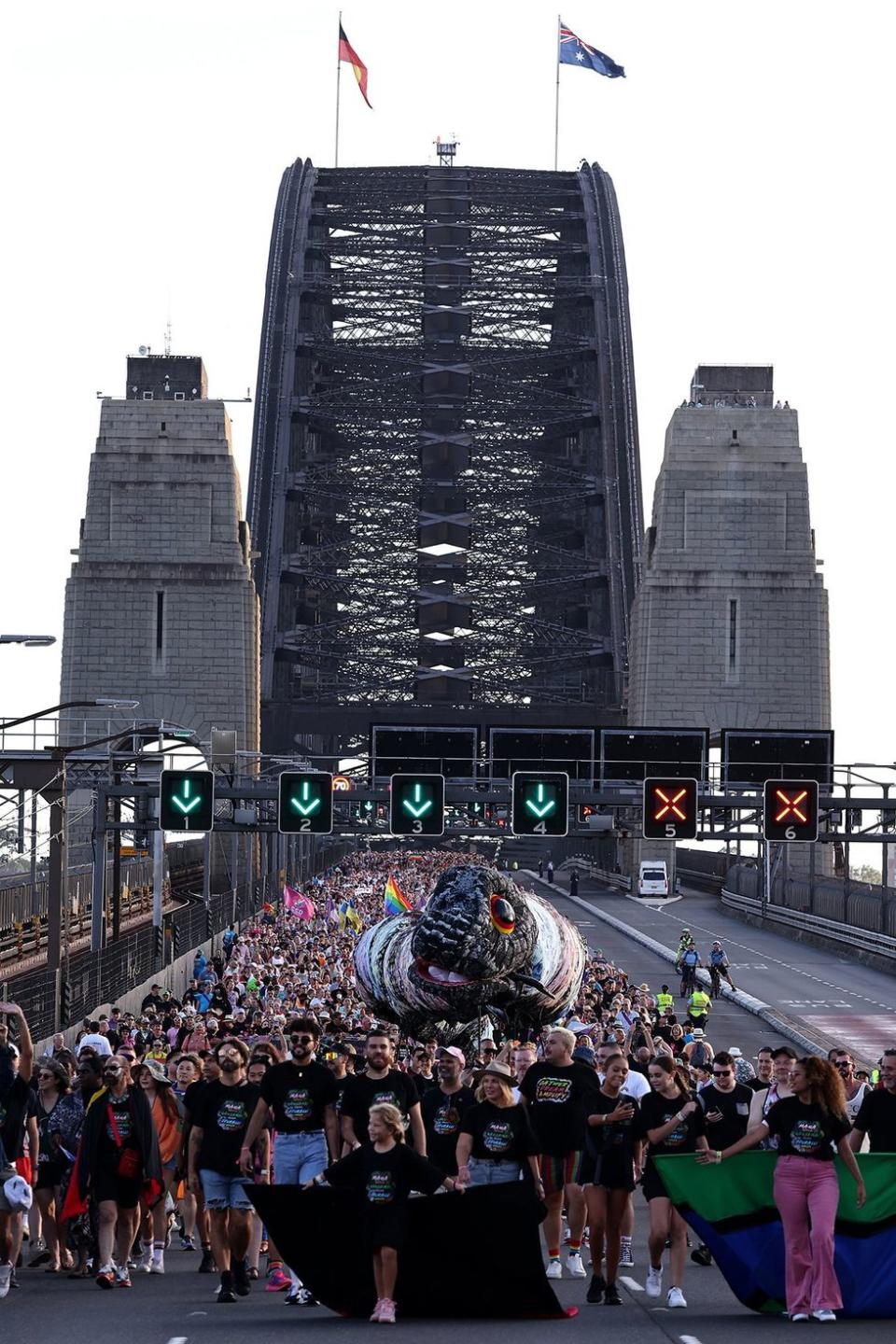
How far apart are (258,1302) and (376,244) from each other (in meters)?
137

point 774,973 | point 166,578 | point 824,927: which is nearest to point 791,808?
point 774,973

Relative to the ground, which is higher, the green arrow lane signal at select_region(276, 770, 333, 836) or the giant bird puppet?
the green arrow lane signal at select_region(276, 770, 333, 836)

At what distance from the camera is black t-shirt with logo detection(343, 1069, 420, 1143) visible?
15492 millimetres

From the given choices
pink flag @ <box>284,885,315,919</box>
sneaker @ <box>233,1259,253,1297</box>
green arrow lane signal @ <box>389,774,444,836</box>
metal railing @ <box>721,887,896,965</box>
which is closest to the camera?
sneaker @ <box>233,1259,253,1297</box>

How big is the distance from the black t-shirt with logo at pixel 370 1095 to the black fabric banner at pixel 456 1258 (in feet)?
2.66

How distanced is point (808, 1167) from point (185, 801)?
2991cm

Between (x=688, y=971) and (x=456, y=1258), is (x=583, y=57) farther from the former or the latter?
(x=456, y=1258)

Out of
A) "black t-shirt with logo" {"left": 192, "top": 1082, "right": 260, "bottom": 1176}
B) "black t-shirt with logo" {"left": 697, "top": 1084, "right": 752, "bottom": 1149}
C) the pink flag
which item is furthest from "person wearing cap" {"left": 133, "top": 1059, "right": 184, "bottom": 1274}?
the pink flag

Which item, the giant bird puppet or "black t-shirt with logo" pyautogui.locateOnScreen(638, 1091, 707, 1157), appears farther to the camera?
the giant bird puppet

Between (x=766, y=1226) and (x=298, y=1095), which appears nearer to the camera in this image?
(x=766, y=1226)

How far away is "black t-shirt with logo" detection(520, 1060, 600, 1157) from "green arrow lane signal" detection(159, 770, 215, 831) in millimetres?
27622

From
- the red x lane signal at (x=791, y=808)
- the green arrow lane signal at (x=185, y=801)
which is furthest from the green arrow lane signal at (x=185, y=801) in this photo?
the red x lane signal at (x=791, y=808)

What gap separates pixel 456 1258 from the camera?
14703 millimetres

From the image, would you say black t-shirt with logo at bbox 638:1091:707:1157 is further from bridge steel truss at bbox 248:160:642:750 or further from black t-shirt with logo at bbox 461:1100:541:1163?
bridge steel truss at bbox 248:160:642:750
